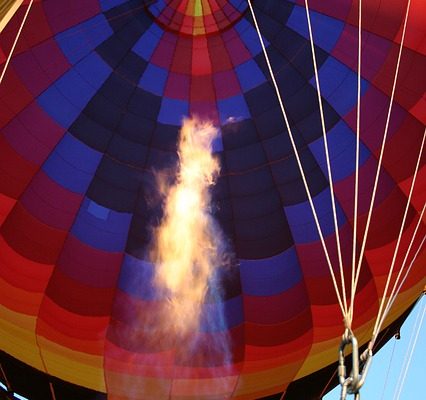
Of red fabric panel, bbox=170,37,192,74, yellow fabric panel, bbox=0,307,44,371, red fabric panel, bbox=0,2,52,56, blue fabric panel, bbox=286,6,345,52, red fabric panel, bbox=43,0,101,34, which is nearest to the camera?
red fabric panel, bbox=0,2,52,56

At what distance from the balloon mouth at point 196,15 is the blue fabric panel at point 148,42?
10 centimetres

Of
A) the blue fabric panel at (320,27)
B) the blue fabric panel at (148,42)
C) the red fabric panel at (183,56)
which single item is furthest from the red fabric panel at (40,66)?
the blue fabric panel at (320,27)

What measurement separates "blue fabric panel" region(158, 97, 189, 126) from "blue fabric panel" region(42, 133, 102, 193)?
0.99 m

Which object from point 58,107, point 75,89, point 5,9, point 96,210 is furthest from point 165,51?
point 5,9

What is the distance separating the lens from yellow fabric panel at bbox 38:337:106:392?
8180 millimetres

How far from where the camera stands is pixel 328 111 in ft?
27.3

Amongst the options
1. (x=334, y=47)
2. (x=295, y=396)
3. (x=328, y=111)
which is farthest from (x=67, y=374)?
(x=334, y=47)

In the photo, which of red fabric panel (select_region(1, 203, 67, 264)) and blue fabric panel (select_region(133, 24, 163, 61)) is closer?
red fabric panel (select_region(1, 203, 67, 264))

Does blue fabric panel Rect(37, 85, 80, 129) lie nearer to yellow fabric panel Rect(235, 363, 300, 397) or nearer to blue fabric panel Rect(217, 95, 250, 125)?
blue fabric panel Rect(217, 95, 250, 125)

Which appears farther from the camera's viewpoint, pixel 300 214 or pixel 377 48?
pixel 300 214

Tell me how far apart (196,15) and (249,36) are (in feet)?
2.46

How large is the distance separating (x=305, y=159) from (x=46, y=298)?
3.68m

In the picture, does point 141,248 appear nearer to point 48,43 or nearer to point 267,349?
point 267,349

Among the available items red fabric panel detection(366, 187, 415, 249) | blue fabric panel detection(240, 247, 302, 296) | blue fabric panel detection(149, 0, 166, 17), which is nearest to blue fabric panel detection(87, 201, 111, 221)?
blue fabric panel detection(240, 247, 302, 296)
